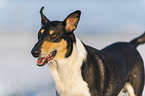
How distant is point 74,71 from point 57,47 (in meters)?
0.44

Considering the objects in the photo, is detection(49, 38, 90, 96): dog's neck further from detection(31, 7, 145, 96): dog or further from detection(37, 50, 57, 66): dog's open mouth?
detection(37, 50, 57, 66): dog's open mouth

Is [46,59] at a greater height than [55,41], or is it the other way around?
[55,41]

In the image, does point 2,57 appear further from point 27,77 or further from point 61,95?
point 61,95

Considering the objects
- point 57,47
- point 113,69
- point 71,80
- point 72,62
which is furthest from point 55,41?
point 113,69

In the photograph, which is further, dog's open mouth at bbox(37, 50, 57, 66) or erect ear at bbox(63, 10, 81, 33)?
erect ear at bbox(63, 10, 81, 33)

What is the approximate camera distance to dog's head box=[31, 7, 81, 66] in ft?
12.7

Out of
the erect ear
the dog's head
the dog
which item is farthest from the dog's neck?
the erect ear

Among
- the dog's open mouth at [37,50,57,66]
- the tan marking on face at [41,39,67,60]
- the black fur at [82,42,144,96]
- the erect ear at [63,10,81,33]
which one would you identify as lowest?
the black fur at [82,42,144,96]

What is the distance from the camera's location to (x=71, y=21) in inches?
163

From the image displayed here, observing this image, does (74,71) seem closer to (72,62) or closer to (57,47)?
(72,62)

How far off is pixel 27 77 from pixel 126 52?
388 centimetres

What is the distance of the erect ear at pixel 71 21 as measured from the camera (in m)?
4.09

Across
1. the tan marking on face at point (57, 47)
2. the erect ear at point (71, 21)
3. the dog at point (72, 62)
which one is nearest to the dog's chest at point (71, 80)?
the dog at point (72, 62)

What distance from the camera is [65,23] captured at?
13.5 feet
